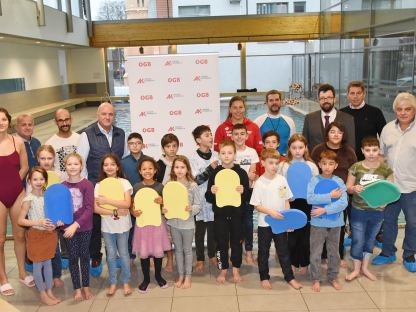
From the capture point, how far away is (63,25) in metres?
17.7

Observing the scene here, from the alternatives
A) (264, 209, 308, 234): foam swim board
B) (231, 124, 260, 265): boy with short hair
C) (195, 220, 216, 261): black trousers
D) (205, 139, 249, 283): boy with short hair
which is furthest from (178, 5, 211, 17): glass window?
(264, 209, 308, 234): foam swim board

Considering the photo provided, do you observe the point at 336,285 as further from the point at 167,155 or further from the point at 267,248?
the point at 167,155

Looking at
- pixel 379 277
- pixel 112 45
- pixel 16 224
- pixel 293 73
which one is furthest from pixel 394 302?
pixel 293 73

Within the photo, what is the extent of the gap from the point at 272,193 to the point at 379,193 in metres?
0.90

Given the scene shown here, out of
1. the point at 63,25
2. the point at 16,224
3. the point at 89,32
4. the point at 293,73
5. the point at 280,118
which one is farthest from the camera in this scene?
the point at 293,73

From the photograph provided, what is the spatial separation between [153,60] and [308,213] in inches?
101

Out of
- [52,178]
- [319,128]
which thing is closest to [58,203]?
[52,178]

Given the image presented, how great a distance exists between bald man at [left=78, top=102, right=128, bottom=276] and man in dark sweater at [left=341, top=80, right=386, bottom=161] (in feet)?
7.64

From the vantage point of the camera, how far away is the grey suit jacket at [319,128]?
13.8 ft

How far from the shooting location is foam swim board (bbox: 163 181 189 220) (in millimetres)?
3717

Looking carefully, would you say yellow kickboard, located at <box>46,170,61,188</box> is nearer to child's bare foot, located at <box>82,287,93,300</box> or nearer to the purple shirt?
the purple shirt

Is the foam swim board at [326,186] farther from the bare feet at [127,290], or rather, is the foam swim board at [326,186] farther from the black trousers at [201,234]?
the bare feet at [127,290]

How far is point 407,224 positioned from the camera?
4078mm

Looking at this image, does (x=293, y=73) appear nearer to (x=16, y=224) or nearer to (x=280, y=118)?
(x=280, y=118)
